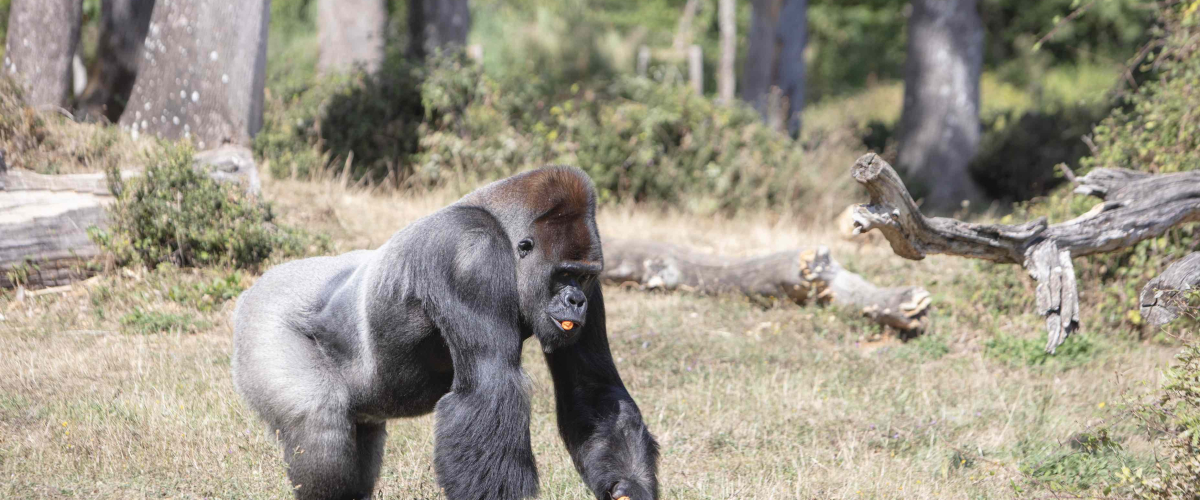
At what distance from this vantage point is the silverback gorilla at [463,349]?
3203 mm

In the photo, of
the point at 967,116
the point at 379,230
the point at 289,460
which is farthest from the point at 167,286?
the point at 967,116

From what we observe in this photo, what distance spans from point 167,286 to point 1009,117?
37.7ft

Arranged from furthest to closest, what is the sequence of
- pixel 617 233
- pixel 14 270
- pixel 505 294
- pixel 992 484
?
1. pixel 617 233
2. pixel 14 270
3. pixel 992 484
4. pixel 505 294

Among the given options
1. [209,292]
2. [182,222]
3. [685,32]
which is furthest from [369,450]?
[685,32]

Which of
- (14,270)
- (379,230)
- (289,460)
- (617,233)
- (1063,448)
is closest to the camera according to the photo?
(289,460)

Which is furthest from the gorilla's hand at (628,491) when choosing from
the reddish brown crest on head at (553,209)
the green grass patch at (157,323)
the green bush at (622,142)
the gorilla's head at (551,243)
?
the green bush at (622,142)

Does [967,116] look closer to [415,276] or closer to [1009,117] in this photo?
[1009,117]

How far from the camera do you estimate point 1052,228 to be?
5082mm

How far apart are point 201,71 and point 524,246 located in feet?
18.9

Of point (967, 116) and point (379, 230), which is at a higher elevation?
point (967, 116)

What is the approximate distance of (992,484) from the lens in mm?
4605

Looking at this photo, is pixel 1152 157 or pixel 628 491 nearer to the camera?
pixel 628 491

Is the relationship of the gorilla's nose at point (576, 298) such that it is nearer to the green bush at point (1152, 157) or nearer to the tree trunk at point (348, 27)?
the green bush at point (1152, 157)

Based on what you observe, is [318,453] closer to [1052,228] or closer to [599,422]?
[599,422]
